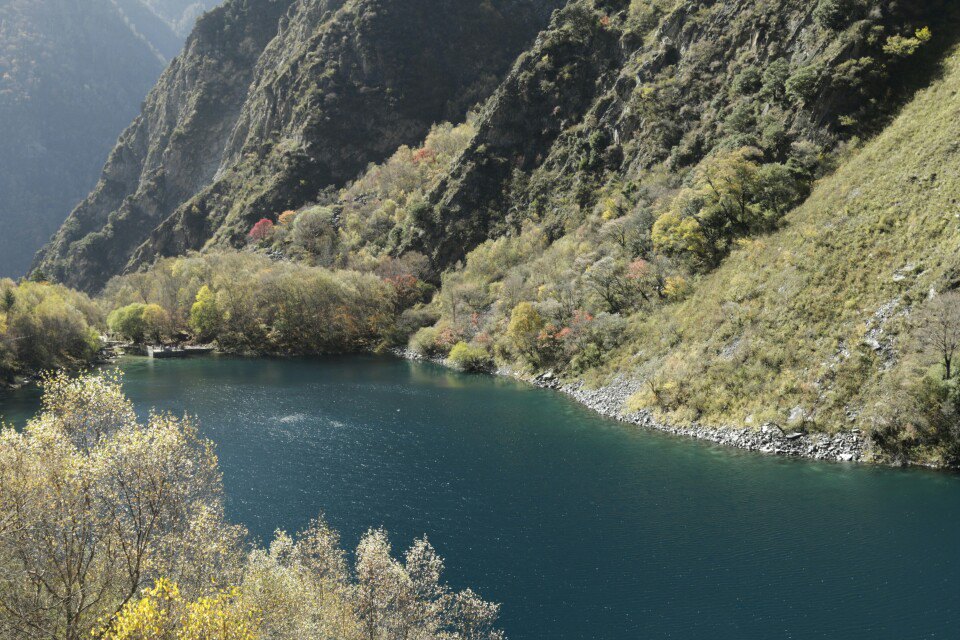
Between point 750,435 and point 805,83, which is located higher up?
point 805,83

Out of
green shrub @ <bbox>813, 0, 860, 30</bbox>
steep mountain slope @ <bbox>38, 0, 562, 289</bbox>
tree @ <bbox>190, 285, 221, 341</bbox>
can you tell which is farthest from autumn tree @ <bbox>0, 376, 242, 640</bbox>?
steep mountain slope @ <bbox>38, 0, 562, 289</bbox>

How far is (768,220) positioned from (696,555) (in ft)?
141

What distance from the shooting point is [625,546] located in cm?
3259

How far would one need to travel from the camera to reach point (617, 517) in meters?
36.3

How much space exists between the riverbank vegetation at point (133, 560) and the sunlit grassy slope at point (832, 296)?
113 feet

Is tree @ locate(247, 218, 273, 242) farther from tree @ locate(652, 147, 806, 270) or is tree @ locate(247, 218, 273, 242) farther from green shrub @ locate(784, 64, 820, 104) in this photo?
green shrub @ locate(784, 64, 820, 104)

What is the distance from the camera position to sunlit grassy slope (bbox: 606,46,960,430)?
4312 cm

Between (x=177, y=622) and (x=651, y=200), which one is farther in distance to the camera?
(x=651, y=200)

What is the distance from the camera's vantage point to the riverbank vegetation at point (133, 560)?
1522 cm

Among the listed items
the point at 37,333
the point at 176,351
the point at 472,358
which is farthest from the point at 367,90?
the point at 472,358

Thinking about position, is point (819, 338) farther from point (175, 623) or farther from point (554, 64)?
point (554, 64)

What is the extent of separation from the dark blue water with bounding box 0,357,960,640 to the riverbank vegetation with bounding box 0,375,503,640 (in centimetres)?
910

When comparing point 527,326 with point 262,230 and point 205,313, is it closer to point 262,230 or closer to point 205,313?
point 205,313

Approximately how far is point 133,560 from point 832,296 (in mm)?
50178
